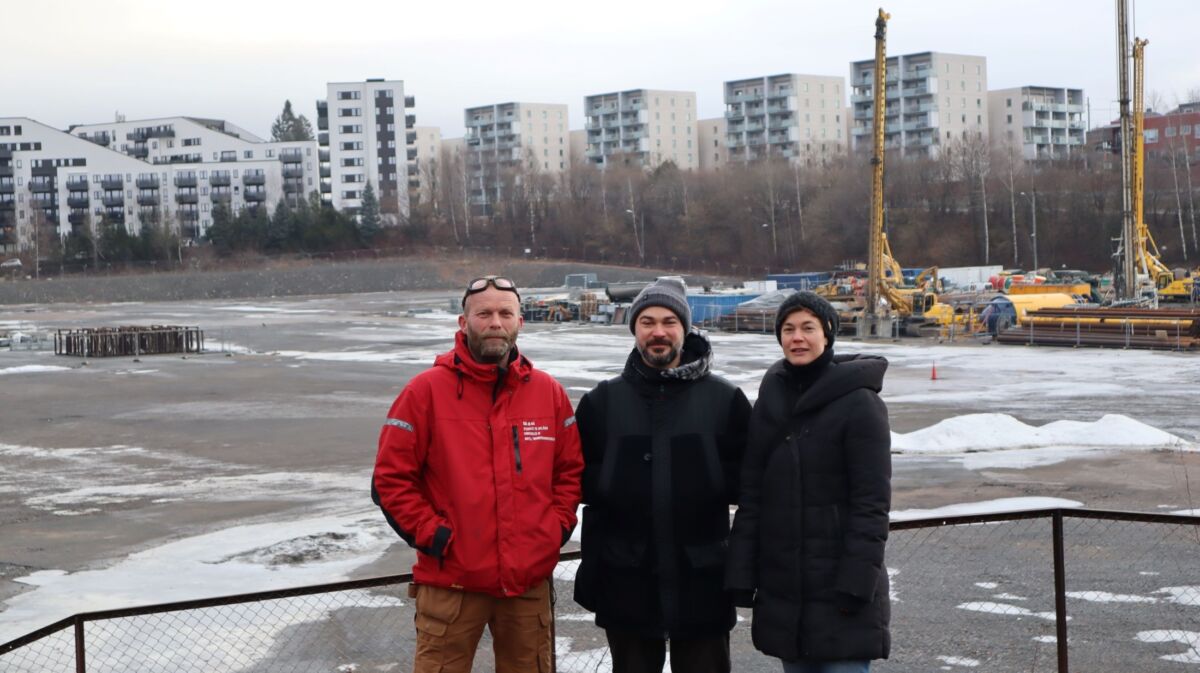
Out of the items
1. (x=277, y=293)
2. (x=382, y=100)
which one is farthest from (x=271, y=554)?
(x=382, y=100)

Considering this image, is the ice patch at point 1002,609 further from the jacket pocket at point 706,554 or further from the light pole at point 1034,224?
the light pole at point 1034,224

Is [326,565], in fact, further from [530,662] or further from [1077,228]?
[1077,228]

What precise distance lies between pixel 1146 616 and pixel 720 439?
642 centimetres

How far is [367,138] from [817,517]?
15968cm

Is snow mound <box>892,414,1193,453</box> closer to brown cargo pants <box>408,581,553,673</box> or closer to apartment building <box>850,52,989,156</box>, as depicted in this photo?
brown cargo pants <box>408,581,553,673</box>

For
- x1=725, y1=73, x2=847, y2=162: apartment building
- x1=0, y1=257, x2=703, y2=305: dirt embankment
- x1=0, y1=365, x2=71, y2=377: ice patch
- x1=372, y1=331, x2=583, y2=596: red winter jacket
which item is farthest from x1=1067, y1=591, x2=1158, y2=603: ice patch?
x1=725, y1=73, x2=847, y2=162: apartment building

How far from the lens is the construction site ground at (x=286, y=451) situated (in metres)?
13.6

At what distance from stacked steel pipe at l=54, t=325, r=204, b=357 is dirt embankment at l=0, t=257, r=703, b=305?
191 feet

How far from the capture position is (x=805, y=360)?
4898 millimetres

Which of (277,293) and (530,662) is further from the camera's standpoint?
(277,293)

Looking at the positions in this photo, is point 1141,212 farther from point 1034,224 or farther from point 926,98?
point 926,98

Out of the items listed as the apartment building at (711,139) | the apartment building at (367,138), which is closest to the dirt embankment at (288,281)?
the apartment building at (367,138)

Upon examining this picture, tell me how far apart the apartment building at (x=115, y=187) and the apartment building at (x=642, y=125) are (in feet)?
147

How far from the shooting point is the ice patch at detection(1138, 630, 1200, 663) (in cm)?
861
